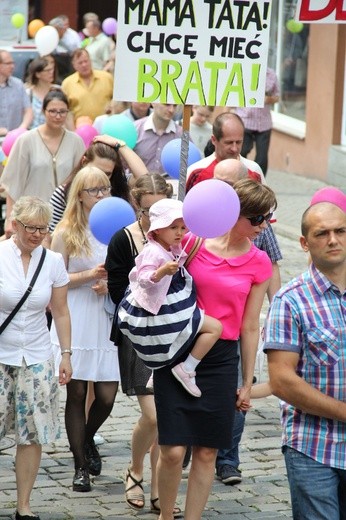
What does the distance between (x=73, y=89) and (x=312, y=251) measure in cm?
1176

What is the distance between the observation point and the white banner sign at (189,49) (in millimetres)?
6867

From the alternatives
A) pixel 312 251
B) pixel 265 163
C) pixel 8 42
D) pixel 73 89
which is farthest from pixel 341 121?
pixel 312 251

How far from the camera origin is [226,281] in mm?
6180

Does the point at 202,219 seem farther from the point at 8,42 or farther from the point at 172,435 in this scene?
the point at 8,42

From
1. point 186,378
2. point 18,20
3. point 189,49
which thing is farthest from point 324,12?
point 18,20

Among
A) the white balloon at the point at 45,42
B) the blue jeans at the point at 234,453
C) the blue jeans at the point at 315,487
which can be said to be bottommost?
the blue jeans at the point at 234,453

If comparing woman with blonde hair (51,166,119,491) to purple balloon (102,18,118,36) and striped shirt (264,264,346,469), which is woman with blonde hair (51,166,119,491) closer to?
striped shirt (264,264,346,469)

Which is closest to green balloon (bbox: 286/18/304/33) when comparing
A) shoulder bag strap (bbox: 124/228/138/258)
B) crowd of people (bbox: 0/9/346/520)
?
crowd of people (bbox: 0/9/346/520)

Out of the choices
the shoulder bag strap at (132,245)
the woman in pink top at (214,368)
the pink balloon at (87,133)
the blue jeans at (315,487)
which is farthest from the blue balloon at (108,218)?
the pink balloon at (87,133)

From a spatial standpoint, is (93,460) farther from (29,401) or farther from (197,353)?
(197,353)

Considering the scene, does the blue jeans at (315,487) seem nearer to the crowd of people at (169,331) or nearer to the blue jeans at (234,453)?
the crowd of people at (169,331)

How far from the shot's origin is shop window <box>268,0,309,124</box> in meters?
21.3

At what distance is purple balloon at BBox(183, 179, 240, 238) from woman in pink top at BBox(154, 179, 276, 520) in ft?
1.00

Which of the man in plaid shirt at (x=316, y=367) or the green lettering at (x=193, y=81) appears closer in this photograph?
the man in plaid shirt at (x=316, y=367)
